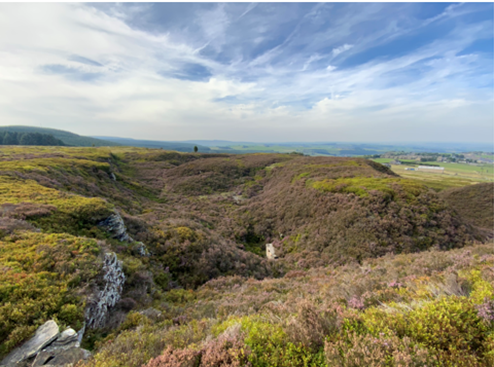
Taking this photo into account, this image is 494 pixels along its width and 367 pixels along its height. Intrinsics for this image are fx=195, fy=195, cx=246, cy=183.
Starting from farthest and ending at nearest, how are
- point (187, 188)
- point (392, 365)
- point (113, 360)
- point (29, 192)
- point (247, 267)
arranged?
1. point (187, 188)
2. point (247, 267)
3. point (29, 192)
4. point (113, 360)
5. point (392, 365)

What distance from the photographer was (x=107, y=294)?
7.54 m

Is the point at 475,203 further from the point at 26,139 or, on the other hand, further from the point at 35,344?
the point at 26,139

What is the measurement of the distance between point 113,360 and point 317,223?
785 inches

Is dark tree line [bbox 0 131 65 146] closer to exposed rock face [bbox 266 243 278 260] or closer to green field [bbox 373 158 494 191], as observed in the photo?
exposed rock face [bbox 266 243 278 260]

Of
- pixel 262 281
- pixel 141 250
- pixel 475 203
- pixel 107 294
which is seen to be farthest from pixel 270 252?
→ pixel 475 203

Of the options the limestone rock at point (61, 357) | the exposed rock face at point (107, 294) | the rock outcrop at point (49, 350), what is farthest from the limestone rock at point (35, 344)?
the exposed rock face at point (107, 294)

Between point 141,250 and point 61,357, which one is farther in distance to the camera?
point 141,250

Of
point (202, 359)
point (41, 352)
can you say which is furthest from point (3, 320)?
point (202, 359)

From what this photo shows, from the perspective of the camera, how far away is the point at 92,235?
37.7 ft

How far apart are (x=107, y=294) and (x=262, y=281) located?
819cm

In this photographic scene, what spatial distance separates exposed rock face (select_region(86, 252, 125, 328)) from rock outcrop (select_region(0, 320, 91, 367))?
120 cm

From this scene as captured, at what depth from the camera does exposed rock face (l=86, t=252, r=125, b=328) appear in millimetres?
6535

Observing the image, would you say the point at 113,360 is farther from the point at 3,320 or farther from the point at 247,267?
the point at 247,267

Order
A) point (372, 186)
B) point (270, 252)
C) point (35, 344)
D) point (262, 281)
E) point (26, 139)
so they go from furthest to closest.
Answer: point (26, 139) < point (372, 186) < point (270, 252) < point (262, 281) < point (35, 344)
